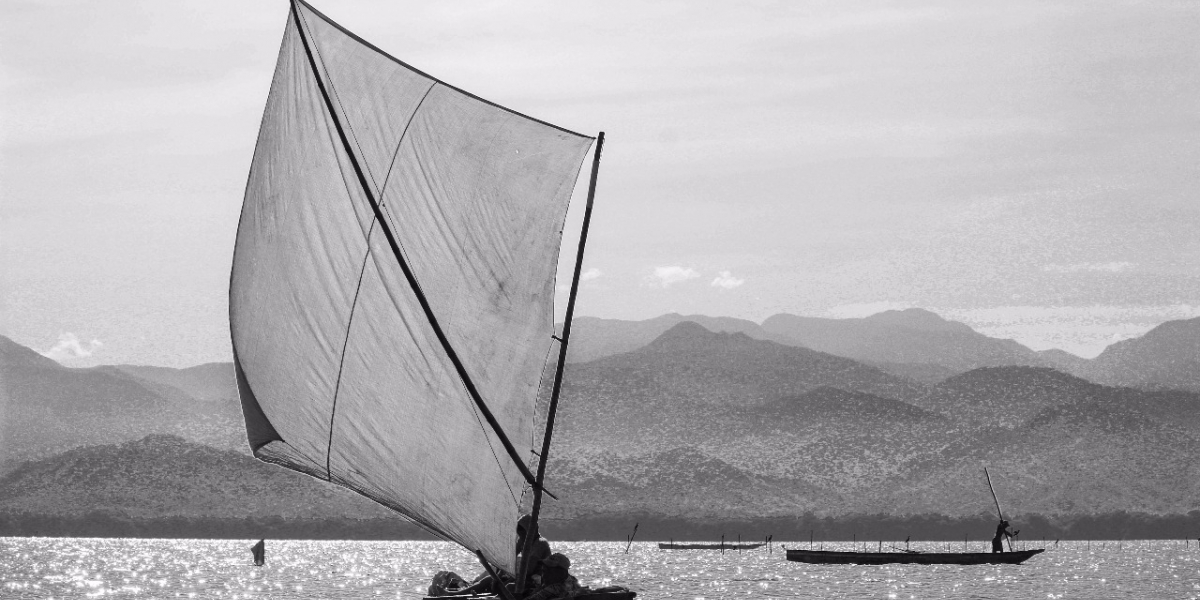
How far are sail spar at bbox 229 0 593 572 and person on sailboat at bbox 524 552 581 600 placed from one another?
175cm

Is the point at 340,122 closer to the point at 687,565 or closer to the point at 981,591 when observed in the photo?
the point at 981,591

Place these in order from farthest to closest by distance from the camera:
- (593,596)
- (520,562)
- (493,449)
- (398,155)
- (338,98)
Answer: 1. (593,596)
2. (520,562)
3. (493,449)
4. (398,155)
5. (338,98)

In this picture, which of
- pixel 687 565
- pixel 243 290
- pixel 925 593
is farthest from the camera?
pixel 687 565

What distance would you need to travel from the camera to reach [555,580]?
106 feet

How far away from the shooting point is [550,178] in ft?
97.8

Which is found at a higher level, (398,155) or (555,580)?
(398,155)

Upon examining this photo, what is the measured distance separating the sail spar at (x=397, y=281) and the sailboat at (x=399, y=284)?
3 centimetres

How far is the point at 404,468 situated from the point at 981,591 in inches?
3054

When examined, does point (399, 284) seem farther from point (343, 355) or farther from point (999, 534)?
point (999, 534)

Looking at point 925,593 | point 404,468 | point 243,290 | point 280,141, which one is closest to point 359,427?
point 404,468

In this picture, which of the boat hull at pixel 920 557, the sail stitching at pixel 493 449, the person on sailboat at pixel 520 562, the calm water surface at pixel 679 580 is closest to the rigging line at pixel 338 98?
the sail stitching at pixel 493 449

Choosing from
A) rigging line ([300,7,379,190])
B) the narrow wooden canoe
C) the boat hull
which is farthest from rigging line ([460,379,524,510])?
the boat hull

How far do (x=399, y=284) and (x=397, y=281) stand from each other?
67mm

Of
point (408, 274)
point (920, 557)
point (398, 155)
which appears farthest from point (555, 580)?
point (920, 557)
